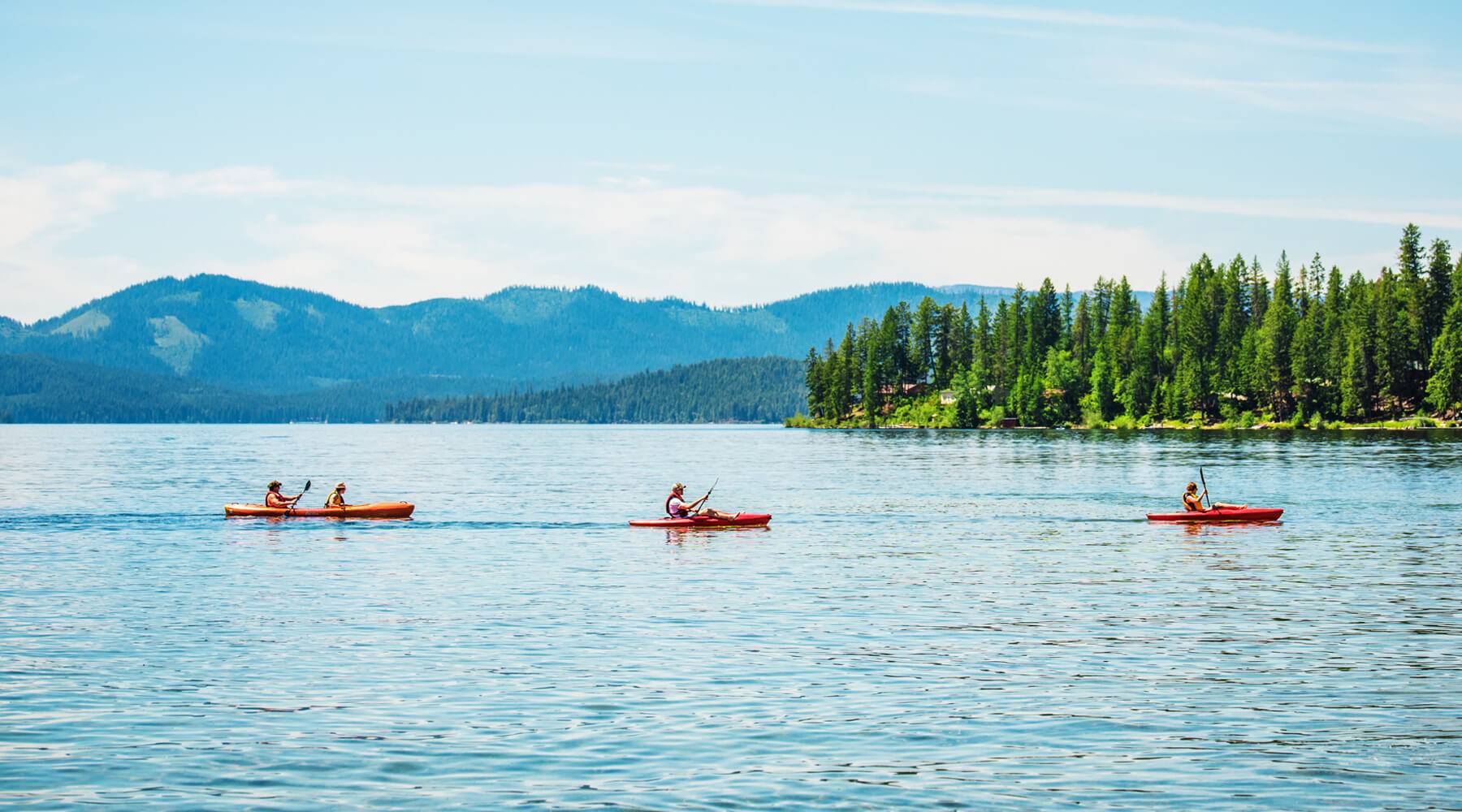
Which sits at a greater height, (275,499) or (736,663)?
(275,499)

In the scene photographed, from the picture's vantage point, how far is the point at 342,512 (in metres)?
67.4

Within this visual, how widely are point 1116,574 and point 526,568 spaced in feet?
65.3

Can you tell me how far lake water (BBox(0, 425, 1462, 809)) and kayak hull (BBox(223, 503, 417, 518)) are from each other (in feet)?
7.87

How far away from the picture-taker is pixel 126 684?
26.9 meters

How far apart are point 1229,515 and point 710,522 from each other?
2374 centimetres

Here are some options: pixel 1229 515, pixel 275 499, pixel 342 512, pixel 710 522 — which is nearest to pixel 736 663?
pixel 710 522

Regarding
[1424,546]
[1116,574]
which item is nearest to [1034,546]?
[1116,574]

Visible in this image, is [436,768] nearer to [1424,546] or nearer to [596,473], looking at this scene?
[1424,546]

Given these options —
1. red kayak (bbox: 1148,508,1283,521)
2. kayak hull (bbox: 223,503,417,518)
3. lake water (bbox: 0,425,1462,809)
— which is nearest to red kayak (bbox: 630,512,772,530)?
lake water (bbox: 0,425,1462,809)

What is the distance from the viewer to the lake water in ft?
67.1

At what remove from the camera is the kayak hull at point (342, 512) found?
221ft

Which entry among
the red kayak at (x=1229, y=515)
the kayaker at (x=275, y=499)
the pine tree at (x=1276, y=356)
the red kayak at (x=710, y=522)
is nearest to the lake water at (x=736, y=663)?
the red kayak at (x=1229, y=515)

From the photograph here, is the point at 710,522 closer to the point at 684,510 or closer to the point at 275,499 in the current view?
the point at 684,510

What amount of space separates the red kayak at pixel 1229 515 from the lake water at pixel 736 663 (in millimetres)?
778
